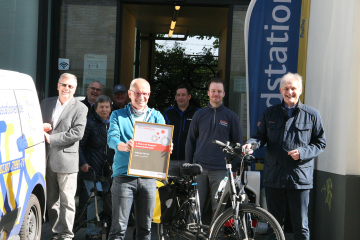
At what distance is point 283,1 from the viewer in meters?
5.44

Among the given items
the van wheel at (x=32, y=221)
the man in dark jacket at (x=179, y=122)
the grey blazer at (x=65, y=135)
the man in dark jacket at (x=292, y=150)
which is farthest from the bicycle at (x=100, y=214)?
the man in dark jacket at (x=292, y=150)

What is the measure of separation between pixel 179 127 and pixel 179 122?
0.07 metres

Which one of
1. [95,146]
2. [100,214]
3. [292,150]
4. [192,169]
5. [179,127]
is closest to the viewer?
[292,150]

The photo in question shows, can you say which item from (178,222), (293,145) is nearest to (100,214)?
(178,222)

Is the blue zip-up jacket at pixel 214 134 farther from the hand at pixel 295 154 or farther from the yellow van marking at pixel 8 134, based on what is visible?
the yellow van marking at pixel 8 134

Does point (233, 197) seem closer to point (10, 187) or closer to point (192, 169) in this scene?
point (192, 169)

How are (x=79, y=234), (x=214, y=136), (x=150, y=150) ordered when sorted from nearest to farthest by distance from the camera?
(x=150, y=150)
(x=214, y=136)
(x=79, y=234)

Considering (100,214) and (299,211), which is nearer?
(299,211)

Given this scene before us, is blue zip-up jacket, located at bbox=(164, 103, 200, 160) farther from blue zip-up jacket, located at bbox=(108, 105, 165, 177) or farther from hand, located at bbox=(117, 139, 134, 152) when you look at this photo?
hand, located at bbox=(117, 139, 134, 152)

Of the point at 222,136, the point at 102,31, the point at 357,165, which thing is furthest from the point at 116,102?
the point at 357,165

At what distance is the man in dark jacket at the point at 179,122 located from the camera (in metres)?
5.73

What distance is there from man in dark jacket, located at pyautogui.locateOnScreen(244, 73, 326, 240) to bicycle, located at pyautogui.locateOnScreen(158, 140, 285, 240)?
1.08ft

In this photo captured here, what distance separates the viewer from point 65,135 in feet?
15.1

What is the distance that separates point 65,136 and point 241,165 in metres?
2.04
